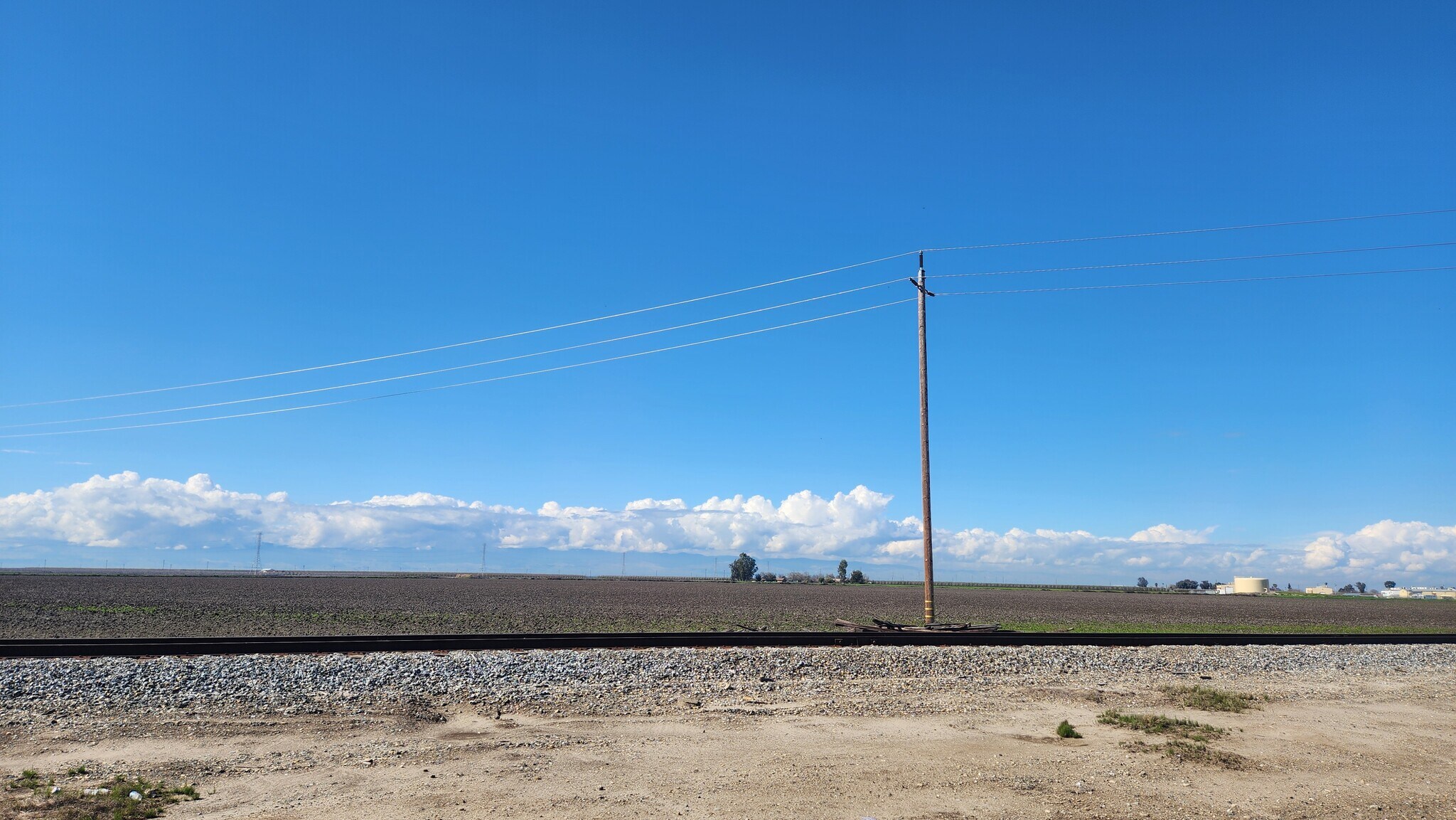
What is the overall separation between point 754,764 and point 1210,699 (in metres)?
10.4

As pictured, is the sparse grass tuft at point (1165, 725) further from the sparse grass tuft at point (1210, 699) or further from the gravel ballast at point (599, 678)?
the gravel ballast at point (599, 678)

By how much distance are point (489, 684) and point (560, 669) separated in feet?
5.42

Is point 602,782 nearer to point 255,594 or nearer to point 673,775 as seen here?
point 673,775

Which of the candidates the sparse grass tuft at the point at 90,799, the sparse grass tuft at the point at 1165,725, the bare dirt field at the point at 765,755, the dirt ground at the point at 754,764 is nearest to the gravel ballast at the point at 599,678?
the bare dirt field at the point at 765,755

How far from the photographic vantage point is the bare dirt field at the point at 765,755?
9.92m

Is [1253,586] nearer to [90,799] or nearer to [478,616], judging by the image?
[478,616]

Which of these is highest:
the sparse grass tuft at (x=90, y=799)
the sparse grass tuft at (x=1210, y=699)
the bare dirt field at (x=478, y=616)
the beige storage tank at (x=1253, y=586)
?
the sparse grass tuft at (x=90, y=799)

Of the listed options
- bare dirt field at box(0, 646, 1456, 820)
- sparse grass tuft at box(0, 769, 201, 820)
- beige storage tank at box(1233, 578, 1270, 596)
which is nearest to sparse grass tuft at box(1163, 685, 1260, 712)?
bare dirt field at box(0, 646, 1456, 820)

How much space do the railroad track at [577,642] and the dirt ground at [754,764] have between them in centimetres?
522

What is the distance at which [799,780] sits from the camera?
1085cm

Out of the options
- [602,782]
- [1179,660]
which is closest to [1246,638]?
[1179,660]

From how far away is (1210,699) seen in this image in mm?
16719

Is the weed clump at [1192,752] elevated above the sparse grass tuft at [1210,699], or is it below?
above

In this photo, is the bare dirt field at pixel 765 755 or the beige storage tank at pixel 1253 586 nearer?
the bare dirt field at pixel 765 755
